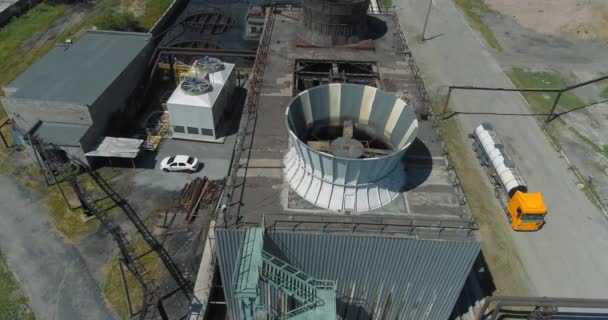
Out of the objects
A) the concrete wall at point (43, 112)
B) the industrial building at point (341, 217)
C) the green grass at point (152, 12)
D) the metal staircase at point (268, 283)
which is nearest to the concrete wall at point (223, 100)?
the concrete wall at point (43, 112)

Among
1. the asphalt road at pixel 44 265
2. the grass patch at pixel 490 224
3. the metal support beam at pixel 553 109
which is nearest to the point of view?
the asphalt road at pixel 44 265

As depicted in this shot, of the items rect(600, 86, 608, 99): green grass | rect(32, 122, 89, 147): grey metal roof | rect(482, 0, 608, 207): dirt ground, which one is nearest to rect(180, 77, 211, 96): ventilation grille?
rect(32, 122, 89, 147): grey metal roof

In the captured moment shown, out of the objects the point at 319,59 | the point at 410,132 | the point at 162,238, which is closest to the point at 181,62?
the point at 319,59

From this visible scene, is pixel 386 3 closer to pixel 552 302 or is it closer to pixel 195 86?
pixel 195 86

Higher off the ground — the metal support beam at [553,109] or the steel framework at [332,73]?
the steel framework at [332,73]

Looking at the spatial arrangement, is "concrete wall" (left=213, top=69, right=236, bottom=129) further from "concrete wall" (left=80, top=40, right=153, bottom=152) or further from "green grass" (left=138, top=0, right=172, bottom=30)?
"green grass" (left=138, top=0, right=172, bottom=30)

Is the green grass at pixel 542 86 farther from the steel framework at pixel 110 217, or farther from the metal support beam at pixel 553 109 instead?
the steel framework at pixel 110 217
